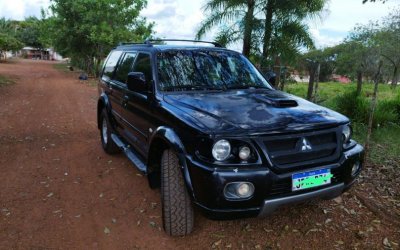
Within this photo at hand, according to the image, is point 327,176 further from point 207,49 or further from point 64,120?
point 64,120

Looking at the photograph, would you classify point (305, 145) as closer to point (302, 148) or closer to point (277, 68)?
point (302, 148)

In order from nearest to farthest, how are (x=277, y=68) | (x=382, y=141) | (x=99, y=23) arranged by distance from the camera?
(x=382, y=141) → (x=277, y=68) → (x=99, y=23)

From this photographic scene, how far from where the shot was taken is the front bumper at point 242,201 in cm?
287

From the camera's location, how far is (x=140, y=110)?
14.4 feet

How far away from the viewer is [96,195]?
4559 millimetres

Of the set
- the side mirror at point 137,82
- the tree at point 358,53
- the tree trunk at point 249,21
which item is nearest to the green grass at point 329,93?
the tree trunk at point 249,21

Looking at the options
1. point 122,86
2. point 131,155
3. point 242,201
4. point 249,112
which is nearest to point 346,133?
point 249,112

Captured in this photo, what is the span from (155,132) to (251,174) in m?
1.21

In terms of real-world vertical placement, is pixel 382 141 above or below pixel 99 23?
below

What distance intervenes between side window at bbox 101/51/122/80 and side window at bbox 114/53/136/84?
276 millimetres

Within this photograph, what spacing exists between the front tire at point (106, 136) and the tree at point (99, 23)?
55.5 feet

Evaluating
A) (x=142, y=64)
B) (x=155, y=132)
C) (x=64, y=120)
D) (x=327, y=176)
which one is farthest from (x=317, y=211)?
(x=64, y=120)

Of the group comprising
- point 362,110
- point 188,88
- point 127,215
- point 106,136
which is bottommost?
point 127,215

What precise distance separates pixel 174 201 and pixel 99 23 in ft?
74.4
